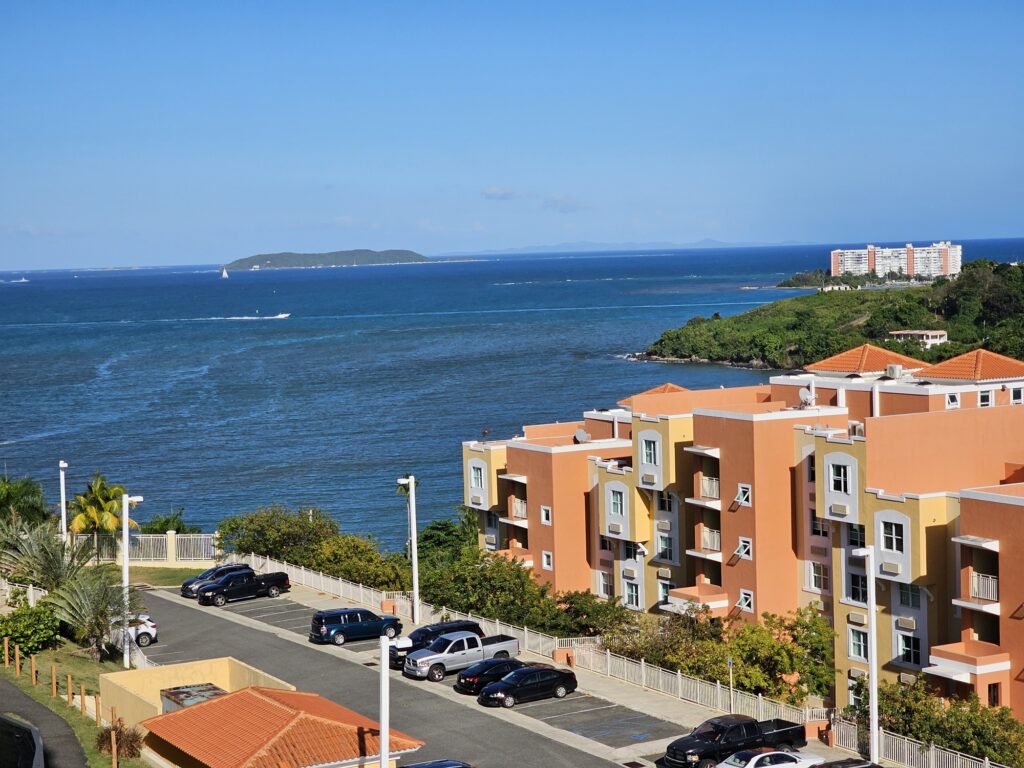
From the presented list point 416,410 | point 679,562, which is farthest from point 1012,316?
point 679,562

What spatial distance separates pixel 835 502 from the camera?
130 ft

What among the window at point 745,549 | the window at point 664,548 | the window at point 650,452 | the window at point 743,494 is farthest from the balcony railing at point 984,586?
the window at point 650,452

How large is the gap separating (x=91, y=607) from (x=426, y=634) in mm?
9143

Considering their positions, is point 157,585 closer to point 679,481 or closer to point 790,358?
point 679,481

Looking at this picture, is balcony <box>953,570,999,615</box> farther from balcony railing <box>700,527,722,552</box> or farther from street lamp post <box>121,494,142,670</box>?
street lamp post <box>121,494,142,670</box>

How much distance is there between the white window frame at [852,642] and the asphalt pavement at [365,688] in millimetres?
8692

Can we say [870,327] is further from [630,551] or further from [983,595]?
[983,595]

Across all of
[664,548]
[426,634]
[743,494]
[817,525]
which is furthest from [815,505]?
[426,634]

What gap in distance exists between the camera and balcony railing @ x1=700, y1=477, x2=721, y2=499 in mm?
44562

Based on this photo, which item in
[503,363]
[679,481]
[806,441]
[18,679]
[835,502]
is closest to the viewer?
[18,679]

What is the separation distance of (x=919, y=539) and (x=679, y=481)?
10.6 metres

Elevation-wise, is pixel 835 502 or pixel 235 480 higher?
pixel 835 502

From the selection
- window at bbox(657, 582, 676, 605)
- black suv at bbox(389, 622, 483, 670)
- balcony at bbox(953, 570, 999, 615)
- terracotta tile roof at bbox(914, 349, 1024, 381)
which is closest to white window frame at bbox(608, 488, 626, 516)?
window at bbox(657, 582, 676, 605)

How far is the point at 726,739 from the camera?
30.0 m
